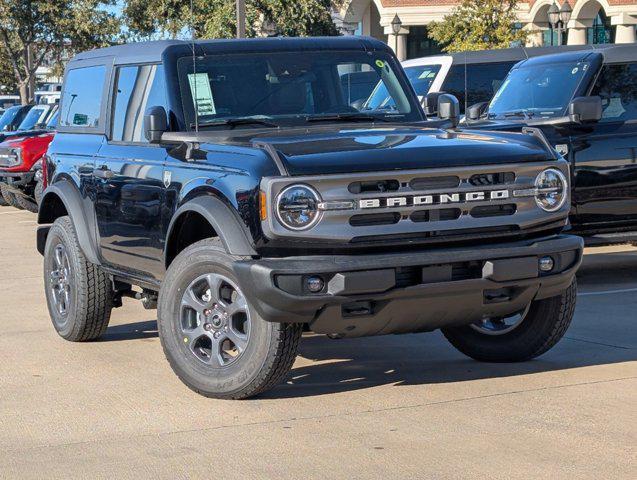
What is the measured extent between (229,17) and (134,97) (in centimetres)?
2248

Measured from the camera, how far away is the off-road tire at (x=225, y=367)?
618cm

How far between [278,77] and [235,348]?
6.26ft

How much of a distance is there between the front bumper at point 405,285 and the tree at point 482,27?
25.2 m

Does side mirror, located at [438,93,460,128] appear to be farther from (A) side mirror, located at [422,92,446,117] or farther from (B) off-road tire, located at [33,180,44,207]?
(B) off-road tire, located at [33,180,44,207]

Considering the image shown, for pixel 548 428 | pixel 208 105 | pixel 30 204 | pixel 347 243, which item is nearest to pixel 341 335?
pixel 347 243

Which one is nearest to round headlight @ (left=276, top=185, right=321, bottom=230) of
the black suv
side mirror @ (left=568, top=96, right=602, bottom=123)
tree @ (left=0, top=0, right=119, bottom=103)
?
the black suv

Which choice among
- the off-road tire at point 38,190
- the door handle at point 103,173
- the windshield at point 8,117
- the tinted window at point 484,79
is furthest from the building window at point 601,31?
the door handle at point 103,173

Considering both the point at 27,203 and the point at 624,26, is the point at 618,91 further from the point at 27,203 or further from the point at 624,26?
the point at 624,26

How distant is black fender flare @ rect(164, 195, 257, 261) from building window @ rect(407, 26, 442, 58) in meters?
50.5

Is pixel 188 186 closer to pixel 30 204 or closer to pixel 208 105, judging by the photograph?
pixel 208 105

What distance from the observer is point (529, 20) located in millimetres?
47438

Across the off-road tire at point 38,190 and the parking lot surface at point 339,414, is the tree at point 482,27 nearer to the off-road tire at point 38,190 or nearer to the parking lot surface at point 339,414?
the off-road tire at point 38,190

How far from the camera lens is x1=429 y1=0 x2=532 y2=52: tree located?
31.3 meters

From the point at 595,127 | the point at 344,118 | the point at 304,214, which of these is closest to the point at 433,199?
the point at 304,214
